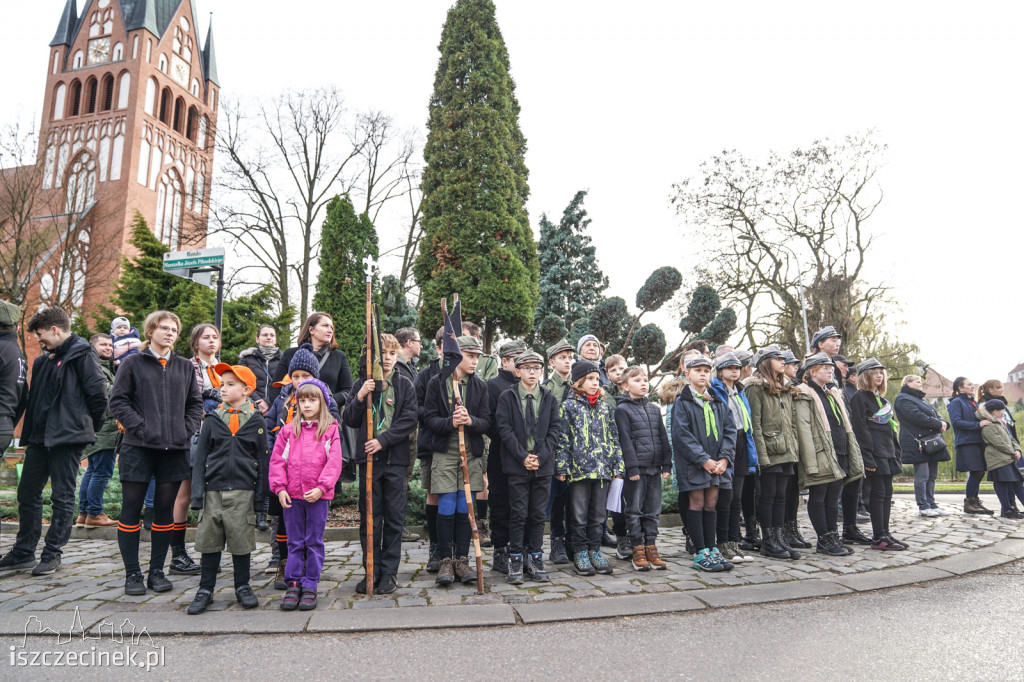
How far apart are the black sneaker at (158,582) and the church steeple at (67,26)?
4674 centimetres

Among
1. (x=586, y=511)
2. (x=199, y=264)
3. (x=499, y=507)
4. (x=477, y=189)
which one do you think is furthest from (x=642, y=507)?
(x=477, y=189)

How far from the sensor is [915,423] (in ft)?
28.7

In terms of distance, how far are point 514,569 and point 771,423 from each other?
2.86 m

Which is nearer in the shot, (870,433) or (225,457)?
(225,457)

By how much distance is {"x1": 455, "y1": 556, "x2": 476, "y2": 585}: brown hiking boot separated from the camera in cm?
497

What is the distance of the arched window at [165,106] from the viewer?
3788cm

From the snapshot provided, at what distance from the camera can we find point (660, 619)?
13.6 ft

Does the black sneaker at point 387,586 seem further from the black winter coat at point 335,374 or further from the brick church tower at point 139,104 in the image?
the brick church tower at point 139,104

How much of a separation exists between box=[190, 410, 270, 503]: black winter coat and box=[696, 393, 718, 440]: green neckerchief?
375 centimetres

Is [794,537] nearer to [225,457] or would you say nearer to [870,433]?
[870,433]

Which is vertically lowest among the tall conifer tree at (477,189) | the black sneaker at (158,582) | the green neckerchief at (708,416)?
the black sneaker at (158,582)

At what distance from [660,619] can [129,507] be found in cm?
391

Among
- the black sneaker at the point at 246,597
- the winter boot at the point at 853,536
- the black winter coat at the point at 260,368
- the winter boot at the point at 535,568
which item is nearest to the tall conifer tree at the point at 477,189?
the black winter coat at the point at 260,368

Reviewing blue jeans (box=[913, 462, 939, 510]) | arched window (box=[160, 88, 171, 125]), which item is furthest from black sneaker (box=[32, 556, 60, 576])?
arched window (box=[160, 88, 171, 125])
